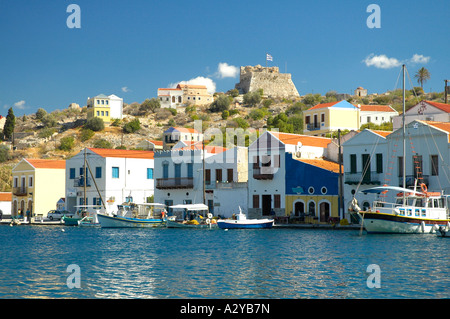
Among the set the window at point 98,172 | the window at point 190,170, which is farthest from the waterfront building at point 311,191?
the window at point 98,172

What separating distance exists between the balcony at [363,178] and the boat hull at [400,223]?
24.6 ft

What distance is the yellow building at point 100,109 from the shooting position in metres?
138

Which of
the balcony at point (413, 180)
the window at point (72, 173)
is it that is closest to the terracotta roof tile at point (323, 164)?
the balcony at point (413, 180)

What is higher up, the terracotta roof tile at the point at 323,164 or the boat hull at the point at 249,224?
the terracotta roof tile at the point at 323,164

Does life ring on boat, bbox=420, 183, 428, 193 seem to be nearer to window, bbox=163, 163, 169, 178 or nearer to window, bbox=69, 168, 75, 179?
window, bbox=163, 163, 169, 178

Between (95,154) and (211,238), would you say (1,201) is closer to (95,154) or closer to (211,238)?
(95,154)

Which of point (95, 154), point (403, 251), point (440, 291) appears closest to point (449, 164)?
point (403, 251)

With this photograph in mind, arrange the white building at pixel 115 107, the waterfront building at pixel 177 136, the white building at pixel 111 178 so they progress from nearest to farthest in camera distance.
Result: 1. the white building at pixel 111 178
2. the waterfront building at pixel 177 136
3. the white building at pixel 115 107

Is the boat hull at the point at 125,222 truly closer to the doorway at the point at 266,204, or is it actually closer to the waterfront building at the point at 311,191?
the doorway at the point at 266,204

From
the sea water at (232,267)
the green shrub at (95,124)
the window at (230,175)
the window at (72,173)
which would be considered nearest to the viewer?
the sea water at (232,267)

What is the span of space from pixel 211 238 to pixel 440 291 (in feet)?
73.2

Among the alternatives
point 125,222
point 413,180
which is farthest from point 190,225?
point 413,180

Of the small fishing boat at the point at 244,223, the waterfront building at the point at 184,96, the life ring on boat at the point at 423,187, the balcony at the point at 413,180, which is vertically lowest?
the small fishing boat at the point at 244,223

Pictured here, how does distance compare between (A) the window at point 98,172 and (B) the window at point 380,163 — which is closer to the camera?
(B) the window at point 380,163
